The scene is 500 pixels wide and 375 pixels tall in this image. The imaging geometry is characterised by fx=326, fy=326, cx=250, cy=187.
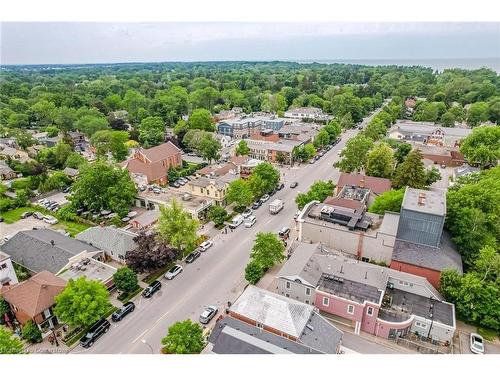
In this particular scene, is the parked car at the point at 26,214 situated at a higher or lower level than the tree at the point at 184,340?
lower

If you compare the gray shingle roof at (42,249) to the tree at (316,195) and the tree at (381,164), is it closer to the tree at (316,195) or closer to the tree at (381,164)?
the tree at (316,195)

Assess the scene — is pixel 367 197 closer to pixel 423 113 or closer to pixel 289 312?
pixel 289 312

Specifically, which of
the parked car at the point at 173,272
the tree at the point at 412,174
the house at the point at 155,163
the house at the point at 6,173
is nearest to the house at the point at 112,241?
the parked car at the point at 173,272

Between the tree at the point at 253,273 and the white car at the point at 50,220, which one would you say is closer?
the tree at the point at 253,273

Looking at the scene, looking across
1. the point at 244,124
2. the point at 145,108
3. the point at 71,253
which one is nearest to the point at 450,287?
the point at 71,253

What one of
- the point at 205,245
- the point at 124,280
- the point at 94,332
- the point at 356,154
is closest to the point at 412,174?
the point at 356,154

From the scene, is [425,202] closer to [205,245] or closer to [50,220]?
[205,245]

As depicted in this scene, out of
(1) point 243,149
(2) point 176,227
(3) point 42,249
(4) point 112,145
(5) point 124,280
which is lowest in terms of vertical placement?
(5) point 124,280
